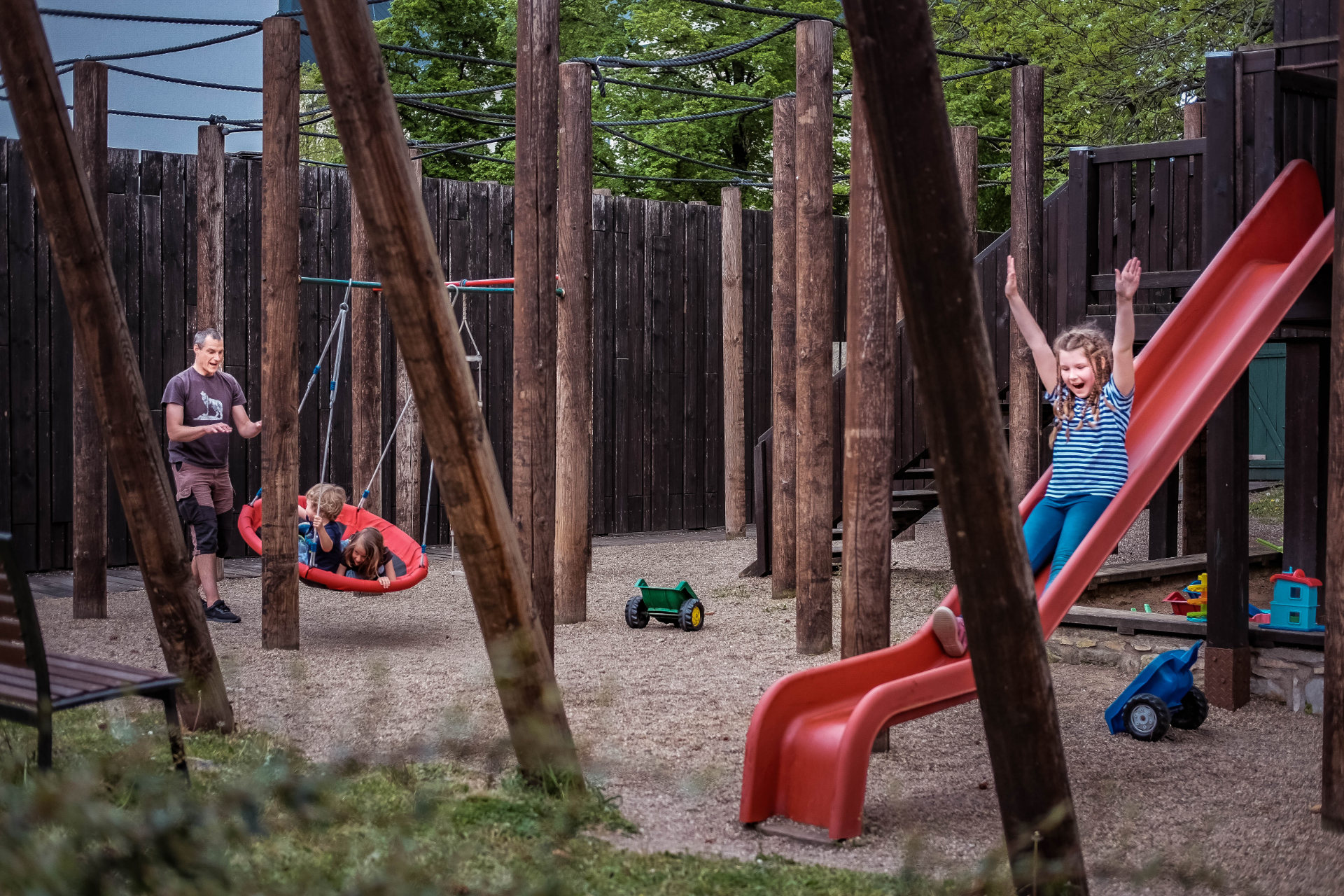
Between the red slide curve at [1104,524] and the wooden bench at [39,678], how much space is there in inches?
72.0

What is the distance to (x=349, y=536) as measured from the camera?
8.00 metres

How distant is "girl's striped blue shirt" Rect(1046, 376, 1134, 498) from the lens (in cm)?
543

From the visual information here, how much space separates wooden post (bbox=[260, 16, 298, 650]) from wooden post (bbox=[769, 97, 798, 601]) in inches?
143

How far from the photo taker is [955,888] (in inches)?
88.8

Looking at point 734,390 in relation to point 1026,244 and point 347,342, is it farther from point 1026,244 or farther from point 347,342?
point 1026,244

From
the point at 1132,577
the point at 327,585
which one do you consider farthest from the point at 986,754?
the point at 327,585

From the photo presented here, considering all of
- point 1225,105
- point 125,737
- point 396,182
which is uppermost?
point 1225,105

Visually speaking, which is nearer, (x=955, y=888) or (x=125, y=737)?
(x=955, y=888)

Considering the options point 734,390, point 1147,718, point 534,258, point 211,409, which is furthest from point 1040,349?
point 734,390

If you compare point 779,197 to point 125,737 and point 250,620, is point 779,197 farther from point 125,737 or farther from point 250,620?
point 125,737

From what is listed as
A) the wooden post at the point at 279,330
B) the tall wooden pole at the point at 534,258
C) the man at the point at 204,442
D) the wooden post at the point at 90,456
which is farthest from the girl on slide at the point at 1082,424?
the wooden post at the point at 90,456

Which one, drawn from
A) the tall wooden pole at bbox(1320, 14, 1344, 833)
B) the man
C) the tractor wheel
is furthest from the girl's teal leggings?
the man

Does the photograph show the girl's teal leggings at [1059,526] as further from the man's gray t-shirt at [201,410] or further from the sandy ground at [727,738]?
→ the man's gray t-shirt at [201,410]

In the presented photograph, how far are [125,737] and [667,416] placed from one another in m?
10.2
